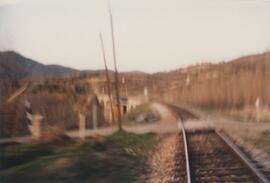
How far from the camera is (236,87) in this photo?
5043 mm

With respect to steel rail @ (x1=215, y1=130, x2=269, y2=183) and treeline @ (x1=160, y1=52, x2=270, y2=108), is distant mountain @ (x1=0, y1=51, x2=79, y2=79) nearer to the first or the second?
treeline @ (x1=160, y1=52, x2=270, y2=108)

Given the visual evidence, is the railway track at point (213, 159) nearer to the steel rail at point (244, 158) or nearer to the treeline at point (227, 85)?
the steel rail at point (244, 158)

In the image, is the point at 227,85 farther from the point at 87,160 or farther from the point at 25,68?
the point at 25,68

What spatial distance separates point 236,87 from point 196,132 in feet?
1.30

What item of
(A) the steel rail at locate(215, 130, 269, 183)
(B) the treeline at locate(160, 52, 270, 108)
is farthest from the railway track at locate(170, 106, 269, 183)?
(B) the treeline at locate(160, 52, 270, 108)

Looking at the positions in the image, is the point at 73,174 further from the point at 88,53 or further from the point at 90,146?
the point at 88,53

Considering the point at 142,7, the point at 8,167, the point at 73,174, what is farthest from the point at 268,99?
the point at 8,167

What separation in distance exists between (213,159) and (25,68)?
1.37 meters

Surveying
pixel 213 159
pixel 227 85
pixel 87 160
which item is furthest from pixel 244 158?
pixel 87 160

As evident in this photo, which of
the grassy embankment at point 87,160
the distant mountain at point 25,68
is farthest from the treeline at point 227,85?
the distant mountain at point 25,68

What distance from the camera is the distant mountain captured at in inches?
202

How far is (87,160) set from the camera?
16.6 ft

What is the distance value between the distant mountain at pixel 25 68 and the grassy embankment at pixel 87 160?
1.50 feet

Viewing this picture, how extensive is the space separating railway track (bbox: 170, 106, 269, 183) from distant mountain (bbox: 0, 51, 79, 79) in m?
0.79
